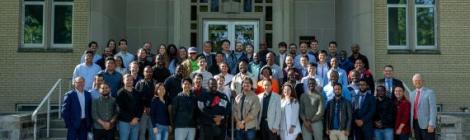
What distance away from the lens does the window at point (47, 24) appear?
1773cm

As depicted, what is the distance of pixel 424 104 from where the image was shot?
38.8 ft

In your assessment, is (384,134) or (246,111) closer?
(246,111)

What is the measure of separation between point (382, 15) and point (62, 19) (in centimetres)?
932

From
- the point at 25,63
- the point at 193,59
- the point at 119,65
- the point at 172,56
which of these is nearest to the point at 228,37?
the point at 25,63

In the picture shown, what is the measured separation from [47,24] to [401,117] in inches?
425

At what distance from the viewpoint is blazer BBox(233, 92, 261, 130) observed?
11.1 meters

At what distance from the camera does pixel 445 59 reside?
59.3 ft

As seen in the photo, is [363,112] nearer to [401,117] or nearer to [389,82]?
[401,117]

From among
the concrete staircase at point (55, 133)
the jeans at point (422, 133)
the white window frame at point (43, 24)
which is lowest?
the concrete staircase at point (55, 133)

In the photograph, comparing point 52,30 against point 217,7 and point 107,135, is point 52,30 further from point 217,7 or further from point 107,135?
point 107,135

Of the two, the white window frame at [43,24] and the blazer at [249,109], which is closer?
the blazer at [249,109]

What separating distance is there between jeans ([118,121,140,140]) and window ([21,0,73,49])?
724 cm

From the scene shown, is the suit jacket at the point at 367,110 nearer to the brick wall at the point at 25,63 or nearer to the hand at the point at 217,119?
the hand at the point at 217,119

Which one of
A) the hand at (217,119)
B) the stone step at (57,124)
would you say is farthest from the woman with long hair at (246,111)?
the stone step at (57,124)
